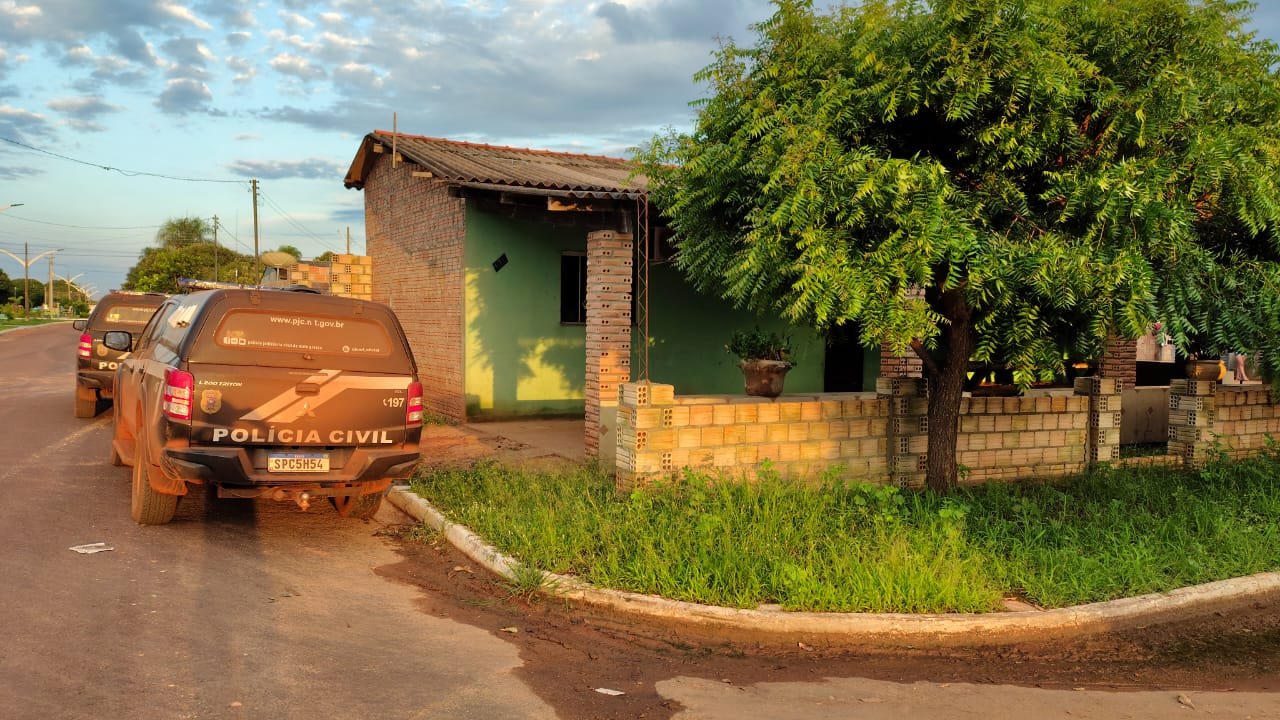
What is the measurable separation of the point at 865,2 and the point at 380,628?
5.46 metres

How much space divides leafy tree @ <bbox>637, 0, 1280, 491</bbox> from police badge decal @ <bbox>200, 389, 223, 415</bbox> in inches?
147

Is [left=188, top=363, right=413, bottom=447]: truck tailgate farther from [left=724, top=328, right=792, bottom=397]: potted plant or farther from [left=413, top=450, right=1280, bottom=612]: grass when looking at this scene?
Answer: [left=724, top=328, right=792, bottom=397]: potted plant

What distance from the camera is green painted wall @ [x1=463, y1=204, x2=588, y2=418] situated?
12.5 m

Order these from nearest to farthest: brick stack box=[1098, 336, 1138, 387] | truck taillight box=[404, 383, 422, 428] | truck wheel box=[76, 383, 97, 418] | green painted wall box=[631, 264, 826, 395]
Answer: truck taillight box=[404, 383, 422, 428]
truck wheel box=[76, 383, 97, 418]
brick stack box=[1098, 336, 1138, 387]
green painted wall box=[631, 264, 826, 395]

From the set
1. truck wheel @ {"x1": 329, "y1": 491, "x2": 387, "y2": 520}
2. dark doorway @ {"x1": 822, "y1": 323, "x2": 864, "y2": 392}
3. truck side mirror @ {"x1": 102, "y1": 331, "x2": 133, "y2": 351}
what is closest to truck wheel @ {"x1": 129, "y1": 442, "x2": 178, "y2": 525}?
truck wheel @ {"x1": 329, "y1": 491, "x2": 387, "y2": 520}

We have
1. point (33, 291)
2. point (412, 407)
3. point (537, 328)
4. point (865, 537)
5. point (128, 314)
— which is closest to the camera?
point (865, 537)

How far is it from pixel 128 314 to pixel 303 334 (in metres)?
9.06

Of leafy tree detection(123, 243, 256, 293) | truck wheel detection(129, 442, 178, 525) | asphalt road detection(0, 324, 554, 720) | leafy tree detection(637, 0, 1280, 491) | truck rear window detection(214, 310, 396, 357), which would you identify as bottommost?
asphalt road detection(0, 324, 554, 720)

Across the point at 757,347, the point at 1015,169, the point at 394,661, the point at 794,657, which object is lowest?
the point at 794,657

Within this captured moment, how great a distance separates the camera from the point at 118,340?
7680mm

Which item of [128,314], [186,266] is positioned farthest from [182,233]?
[128,314]

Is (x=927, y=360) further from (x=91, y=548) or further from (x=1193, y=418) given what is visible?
(x=91, y=548)

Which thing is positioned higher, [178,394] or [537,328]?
[537,328]

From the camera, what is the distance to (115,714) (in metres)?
3.56
